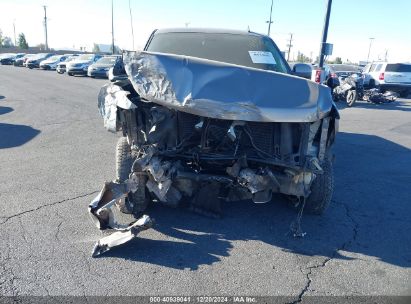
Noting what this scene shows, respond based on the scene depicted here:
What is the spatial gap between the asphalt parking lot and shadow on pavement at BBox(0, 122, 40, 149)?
2.83 ft

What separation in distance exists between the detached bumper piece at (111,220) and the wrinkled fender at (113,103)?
0.59 metres

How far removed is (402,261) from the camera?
337cm

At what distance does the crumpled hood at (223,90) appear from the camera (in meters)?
A: 3.43

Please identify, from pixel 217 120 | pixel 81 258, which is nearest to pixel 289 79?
pixel 217 120

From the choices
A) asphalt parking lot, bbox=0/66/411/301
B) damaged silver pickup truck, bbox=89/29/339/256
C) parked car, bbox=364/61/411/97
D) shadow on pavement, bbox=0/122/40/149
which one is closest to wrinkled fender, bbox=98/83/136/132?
damaged silver pickup truck, bbox=89/29/339/256

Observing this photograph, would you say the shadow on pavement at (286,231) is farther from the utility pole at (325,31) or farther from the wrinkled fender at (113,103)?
the utility pole at (325,31)

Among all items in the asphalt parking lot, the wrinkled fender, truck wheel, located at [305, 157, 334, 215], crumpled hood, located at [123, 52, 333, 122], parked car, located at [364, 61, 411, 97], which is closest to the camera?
the asphalt parking lot

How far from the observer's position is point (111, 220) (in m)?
3.57

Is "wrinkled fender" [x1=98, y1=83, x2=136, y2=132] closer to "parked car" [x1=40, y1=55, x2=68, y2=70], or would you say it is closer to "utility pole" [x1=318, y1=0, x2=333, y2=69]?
"utility pole" [x1=318, y1=0, x2=333, y2=69]

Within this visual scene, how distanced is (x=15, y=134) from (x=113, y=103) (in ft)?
16.2

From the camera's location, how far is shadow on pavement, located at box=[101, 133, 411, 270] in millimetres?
3340

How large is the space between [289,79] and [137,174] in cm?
183

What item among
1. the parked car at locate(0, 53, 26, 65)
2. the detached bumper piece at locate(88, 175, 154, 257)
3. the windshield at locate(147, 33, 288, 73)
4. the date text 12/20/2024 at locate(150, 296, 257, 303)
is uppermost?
the windshield at locate(147, 33, 288, 73)

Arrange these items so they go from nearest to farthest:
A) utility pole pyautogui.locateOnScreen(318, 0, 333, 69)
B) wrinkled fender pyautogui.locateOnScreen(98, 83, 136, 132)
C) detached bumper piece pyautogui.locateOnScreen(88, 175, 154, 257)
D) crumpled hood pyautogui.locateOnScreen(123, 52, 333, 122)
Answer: detached bumper piece pyautogui.locateOnScreen(88, 175, 154, 257) → crumpled hood pyautogui.locateOnScreen(123, 52, 333, 122) → wrinkled fender pyautogui.locateOnScreen(98, 83, 136, 132) → utility pole pyautogui.locateOnScreen(318, 0, 333, 69)
